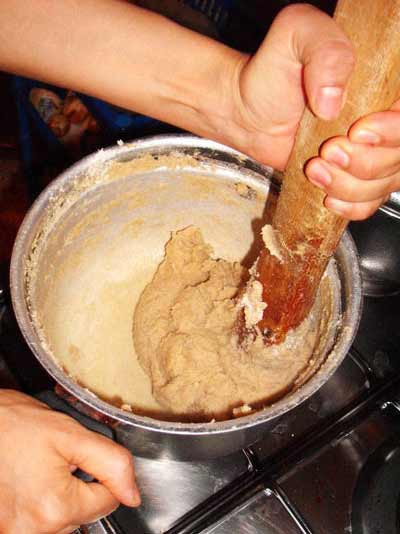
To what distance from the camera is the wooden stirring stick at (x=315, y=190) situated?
46 cm

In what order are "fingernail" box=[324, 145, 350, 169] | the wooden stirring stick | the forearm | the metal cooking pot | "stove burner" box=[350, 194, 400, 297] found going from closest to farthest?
the wooden stirring stick < "fingernail" box=[324, 145, 350, 169] < the metal cooking pot < the forearm < "stove burner" box=[350, 194, 400, 297]

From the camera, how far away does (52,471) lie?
62cm

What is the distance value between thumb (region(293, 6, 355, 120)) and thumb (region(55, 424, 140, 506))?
1.48ft

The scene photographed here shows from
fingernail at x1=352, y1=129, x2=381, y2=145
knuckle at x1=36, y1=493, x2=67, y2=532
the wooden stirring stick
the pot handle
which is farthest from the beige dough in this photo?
fingernail at x1=352, y1=129, x2=381, y2=145

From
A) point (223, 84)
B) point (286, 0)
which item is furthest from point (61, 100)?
point (223, 84)

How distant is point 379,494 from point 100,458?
0.49 metres

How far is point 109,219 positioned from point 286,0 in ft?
3.69

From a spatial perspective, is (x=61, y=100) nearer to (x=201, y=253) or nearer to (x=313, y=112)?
(x=201, y=253)

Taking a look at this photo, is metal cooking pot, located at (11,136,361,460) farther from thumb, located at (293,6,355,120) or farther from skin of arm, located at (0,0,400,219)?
thumb, located at (293,6,355,120)

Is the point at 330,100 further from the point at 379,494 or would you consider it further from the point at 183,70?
the point at 379,494

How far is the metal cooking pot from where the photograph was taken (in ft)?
2.26

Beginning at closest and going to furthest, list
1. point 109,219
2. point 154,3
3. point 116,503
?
point 116,503
point 109,219
point 154,3

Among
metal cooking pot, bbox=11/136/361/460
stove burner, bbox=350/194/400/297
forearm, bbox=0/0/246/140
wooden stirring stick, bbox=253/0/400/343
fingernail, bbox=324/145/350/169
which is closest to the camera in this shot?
wooden stirring stick, bbox=253/0/400/343

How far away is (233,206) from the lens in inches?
39.7
